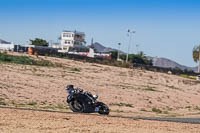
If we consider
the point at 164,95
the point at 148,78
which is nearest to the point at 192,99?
the point at 164,95

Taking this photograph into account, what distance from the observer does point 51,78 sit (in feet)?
139

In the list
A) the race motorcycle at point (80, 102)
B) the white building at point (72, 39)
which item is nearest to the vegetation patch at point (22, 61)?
the race motorcycle at point (80, 102)

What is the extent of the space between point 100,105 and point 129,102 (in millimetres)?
13679

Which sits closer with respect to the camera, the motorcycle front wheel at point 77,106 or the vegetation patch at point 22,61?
the motorcycle front wheel at point 77,106

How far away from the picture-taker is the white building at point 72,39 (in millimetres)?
183750

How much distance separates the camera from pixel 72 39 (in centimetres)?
18412

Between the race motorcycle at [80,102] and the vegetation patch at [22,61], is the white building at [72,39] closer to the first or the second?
the vegetation patch at [22,61]

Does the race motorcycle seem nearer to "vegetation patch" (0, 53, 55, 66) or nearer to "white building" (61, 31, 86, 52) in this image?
"vegetation patch" (0, 53, 55, 66)

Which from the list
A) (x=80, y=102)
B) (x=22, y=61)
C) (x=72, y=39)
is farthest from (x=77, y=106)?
(x=72, y=39)

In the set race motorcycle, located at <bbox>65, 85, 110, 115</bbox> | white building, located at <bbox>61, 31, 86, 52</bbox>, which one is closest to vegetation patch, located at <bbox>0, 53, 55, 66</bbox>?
race motorcycle, located at <bbox>65, 85, 110, 115</bbox>

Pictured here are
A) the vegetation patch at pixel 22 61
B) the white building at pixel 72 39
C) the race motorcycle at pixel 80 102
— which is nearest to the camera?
the race motorcycle at pixel 80 102

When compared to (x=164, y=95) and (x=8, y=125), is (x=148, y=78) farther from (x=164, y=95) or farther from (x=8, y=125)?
(x=8, y=125)

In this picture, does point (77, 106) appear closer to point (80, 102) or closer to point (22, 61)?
point (80, 102)

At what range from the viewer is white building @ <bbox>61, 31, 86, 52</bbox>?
18375 cm
